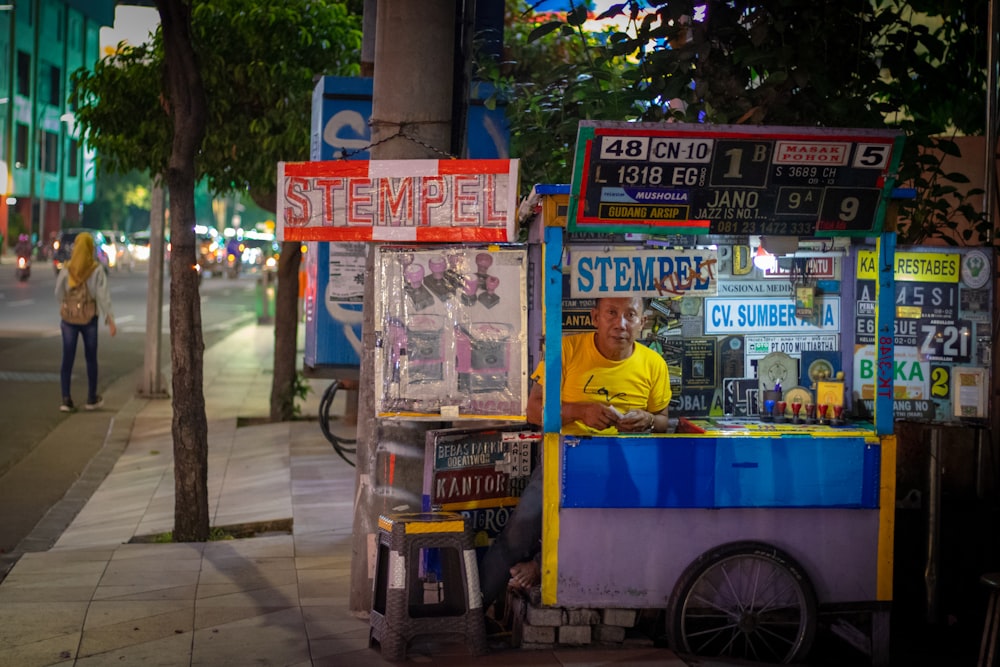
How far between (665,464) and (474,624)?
1171 mm

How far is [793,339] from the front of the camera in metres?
6.53

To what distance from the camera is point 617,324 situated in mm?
6062

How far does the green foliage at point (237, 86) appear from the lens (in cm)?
1196

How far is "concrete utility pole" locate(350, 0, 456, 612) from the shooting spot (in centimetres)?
625

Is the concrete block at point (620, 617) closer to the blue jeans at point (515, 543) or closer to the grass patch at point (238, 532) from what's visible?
the blue jeans at point (515, 543)

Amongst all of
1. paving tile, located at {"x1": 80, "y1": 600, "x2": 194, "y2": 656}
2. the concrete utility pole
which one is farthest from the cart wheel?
paving tile, located at {"x1": 80, "y1": 600, "x2": 194, "y2": 656}

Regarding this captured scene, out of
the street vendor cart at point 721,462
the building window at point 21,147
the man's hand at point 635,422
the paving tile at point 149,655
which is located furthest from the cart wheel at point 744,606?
the building window at point 21,147

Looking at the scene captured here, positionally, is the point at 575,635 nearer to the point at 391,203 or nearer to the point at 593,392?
the point at 593,392

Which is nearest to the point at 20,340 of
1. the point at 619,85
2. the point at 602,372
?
the point at 619,85

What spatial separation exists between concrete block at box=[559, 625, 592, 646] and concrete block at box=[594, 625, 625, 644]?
5cm

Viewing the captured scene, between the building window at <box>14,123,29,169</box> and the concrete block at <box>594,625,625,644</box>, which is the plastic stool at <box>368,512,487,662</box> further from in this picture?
the building window at <box>14,123,29,169</box>

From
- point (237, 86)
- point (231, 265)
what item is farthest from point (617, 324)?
point (231, 265)

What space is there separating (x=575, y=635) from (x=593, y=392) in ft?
3.92

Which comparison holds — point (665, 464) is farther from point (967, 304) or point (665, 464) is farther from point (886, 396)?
point (967, 304)
